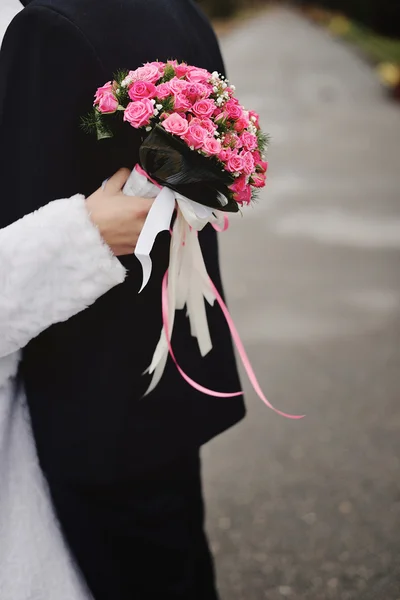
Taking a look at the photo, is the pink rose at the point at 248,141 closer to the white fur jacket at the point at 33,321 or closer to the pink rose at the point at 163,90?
the pink rose at the point at 163,90

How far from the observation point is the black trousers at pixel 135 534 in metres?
1.38

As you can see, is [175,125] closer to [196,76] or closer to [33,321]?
[196,76]

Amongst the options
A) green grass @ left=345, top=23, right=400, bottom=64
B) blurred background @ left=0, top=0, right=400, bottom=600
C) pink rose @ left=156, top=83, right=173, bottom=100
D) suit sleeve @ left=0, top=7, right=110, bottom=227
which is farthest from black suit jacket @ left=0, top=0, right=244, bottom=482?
green grass @ left=345, top=23, right=400, bottom=64

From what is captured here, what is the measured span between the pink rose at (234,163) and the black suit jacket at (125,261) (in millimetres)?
172

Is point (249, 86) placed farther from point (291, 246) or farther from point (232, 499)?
point (232, 499)

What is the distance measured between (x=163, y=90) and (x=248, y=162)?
0.18 meters

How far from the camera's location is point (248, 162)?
121cm

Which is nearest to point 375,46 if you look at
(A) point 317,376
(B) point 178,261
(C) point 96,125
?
(A) point 317,376

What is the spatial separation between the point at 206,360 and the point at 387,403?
2154 millimetres

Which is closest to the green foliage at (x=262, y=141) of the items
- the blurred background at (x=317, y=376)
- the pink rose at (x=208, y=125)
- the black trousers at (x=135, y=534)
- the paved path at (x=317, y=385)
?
the pink rose at (x=208, y=125)

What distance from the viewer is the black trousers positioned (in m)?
1.38

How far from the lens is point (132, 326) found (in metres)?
1.35

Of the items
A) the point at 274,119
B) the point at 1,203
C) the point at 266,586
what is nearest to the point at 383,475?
the point at 266,586

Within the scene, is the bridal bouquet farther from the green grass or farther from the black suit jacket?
the green grass
